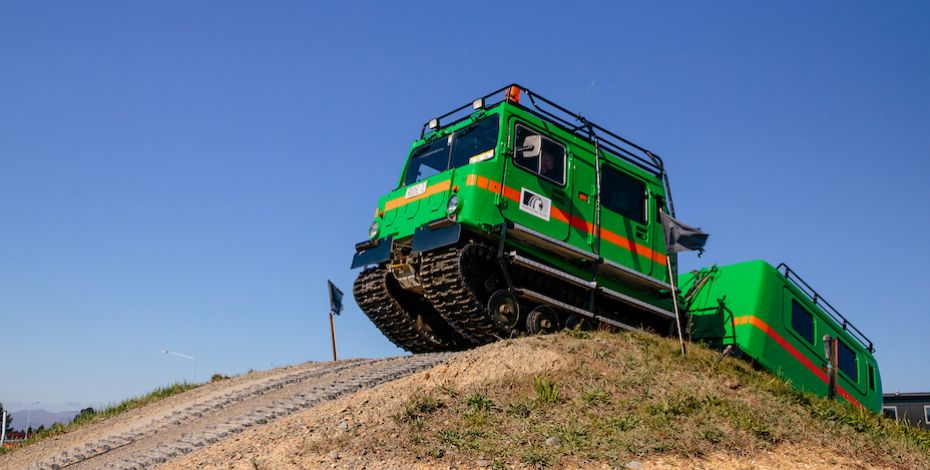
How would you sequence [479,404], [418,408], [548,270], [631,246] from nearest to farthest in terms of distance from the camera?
1. [418,408]
2. [479,404]
3. [548,270]
4. [631,246]

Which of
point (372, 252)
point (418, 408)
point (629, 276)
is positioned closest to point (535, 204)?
point (629, 276)

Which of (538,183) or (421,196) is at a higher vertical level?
(538,183)

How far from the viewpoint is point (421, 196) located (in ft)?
42.3

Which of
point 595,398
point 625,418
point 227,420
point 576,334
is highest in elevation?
point 576,334

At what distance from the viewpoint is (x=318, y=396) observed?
9977 mm

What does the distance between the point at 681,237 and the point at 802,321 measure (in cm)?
421

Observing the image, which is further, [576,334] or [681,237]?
[681,237]

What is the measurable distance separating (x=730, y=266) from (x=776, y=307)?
1.12 metres

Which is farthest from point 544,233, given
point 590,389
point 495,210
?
point 590,389

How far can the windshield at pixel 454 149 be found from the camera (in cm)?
1273

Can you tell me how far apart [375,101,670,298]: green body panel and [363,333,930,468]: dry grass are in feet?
7.10

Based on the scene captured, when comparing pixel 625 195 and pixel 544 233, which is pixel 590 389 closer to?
pixel 544 233

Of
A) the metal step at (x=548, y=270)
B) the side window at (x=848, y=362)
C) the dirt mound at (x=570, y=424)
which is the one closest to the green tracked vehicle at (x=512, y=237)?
the metal step at (x=548, y=270)

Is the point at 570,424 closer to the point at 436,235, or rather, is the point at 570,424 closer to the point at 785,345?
the point at 436,235
